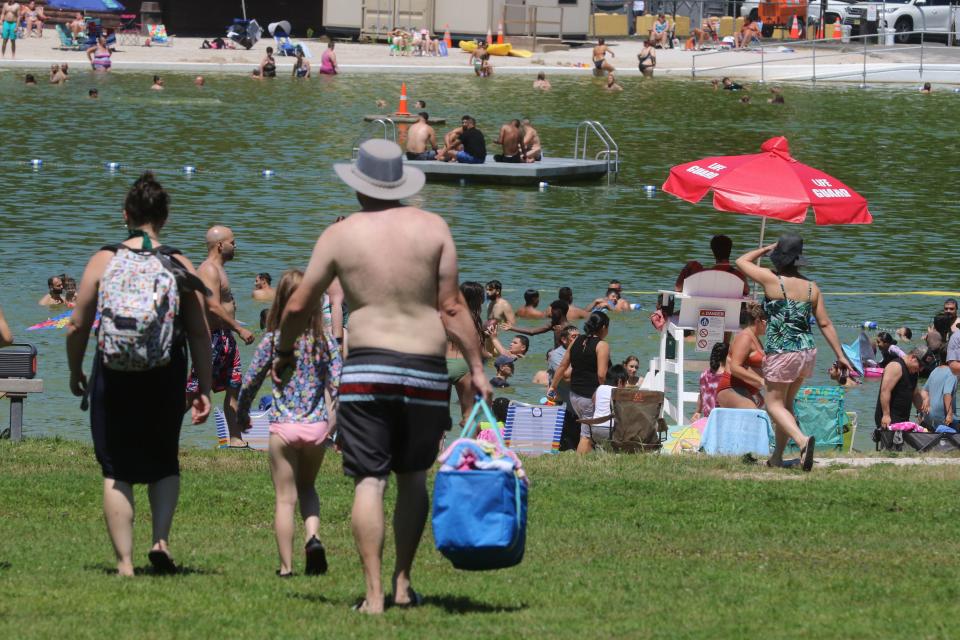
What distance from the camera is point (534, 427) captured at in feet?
40.3

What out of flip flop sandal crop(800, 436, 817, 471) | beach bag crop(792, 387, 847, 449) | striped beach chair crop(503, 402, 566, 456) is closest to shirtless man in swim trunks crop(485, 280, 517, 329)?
striped beach chair crop(503, 402, 566, 456)

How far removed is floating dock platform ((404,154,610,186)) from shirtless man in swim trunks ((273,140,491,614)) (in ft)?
81.0

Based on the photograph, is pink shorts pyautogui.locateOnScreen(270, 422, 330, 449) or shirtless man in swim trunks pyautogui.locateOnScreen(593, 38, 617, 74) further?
shirtless man in swim trunks pyautogui.locateOnScreen(593, 38, 617, 74)

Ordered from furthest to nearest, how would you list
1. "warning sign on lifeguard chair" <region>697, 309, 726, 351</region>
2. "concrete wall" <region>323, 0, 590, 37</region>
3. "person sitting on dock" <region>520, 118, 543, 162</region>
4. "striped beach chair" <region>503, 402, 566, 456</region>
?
"concrete wall" <region>323, 0, 590, 37</region>
"person sitting on dock" <region>520, 118, 543, 162</region>
"warning sign on lifeguard chair" <region>697, 309, 726, 351</region>
"striped beach chair" <region>503, 402, 566, 456</region>

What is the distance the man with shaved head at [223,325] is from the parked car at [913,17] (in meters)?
55.0

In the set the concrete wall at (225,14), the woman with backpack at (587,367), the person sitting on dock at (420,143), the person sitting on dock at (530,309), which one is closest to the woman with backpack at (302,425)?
the woman with backpack at (587,367)

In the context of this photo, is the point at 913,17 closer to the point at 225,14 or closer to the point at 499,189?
the point at 225,14

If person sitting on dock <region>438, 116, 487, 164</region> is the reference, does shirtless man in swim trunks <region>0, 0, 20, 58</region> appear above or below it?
above

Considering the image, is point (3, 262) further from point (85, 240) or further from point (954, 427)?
point (954, 427)

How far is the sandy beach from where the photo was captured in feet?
181

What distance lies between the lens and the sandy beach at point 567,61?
55.2m

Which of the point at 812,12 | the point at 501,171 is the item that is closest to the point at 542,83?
the point at 501,171

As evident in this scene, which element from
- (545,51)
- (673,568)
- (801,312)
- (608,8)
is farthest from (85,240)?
(608,8)

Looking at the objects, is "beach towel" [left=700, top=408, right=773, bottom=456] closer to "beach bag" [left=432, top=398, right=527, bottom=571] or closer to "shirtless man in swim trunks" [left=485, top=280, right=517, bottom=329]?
"beach bag" [left=432, top=398, right=527, bottom=571]
